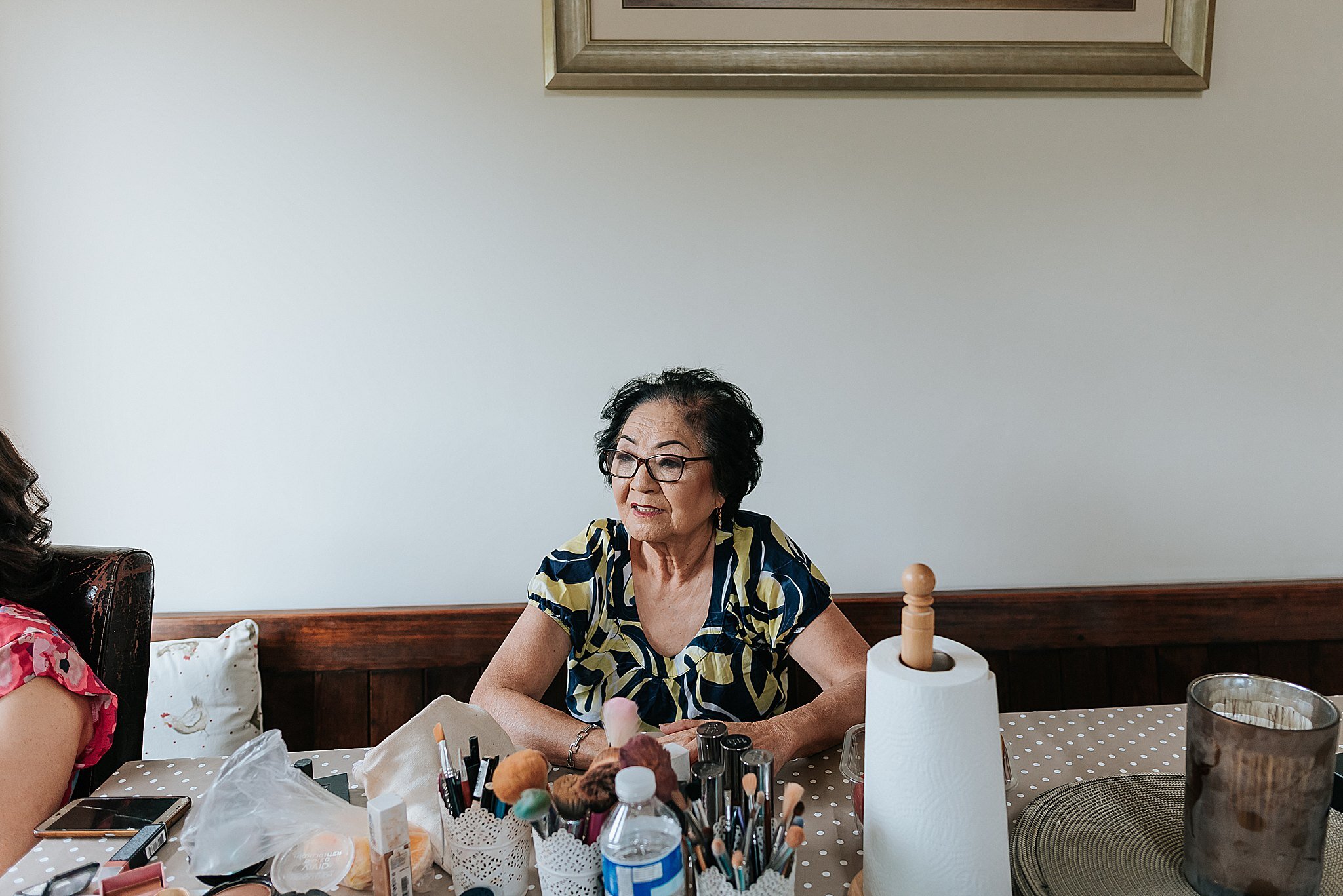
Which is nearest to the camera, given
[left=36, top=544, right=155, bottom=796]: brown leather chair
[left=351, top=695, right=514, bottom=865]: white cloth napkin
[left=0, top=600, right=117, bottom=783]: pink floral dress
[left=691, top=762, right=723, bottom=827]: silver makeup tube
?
[left=691, top=762, right=723, bottom=827]: silver makeup tube

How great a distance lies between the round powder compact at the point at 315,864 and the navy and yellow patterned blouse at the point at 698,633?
1.85 feet

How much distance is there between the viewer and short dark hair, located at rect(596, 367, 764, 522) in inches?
60.2

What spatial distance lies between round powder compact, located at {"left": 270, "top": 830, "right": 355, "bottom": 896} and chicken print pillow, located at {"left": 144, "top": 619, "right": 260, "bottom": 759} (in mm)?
899

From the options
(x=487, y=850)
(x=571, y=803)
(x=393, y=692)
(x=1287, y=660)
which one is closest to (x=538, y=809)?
(x=571, y=803)

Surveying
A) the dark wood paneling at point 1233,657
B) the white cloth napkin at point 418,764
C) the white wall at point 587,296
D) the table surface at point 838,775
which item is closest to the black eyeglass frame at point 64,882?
the table surface at point 838,775

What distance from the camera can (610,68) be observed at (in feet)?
5.85

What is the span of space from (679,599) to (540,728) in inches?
14.1

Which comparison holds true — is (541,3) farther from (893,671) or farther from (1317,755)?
(1317,755)

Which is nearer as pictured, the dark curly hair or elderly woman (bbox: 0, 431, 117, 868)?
elderly woman (bbox: 0, 431, 117, 868)

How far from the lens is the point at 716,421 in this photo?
1.54 m

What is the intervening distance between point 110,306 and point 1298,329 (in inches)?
102

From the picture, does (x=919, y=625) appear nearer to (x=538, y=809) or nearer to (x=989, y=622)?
(x=538, y=809)

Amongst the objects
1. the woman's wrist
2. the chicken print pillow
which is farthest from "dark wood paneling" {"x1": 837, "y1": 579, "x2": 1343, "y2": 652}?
the chicken print pillow

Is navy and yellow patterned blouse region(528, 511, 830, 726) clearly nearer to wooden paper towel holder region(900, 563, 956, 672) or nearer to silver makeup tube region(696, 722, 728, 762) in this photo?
silver makeup tube region(696, 722, 728, 762)
